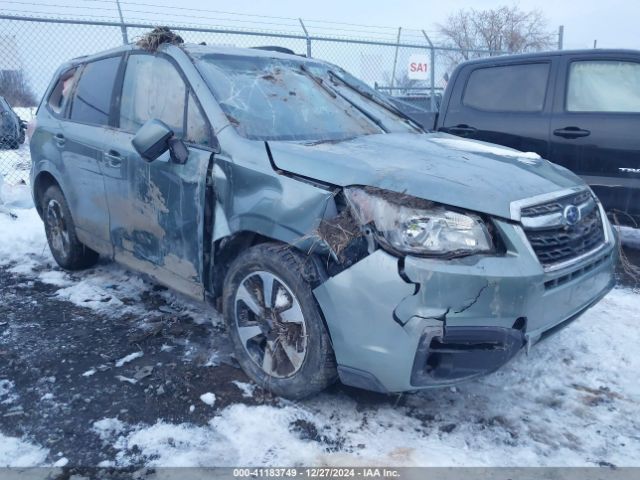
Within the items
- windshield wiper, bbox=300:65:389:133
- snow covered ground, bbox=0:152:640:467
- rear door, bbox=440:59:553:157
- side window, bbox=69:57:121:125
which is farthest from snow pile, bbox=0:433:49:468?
rear door, bbox=440:59:553:157

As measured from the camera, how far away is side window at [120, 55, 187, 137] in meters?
3.31

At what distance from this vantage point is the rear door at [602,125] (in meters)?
4.78

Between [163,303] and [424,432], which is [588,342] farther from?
[163,303]

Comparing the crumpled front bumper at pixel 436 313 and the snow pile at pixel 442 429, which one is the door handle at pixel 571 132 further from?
the crumpled front bumper at pixel 436 313

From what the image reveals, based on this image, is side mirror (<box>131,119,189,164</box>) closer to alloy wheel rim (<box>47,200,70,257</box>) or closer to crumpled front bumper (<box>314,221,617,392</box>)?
crumpled front bumper (<box>314,221,617,392</box>)

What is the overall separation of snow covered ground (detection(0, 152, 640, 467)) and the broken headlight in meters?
0.74

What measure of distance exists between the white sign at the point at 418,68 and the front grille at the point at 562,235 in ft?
32.4

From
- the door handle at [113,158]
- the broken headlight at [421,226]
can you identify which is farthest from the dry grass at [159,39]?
the broken headlight at [421,226]

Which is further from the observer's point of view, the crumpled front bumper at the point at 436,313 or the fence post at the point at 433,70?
the fence post at the point at 433,70

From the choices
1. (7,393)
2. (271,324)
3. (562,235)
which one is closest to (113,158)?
(7,393)

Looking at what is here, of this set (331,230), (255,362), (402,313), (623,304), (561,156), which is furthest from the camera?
(561,156)

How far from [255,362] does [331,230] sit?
0.95m

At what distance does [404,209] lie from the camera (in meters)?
2.35

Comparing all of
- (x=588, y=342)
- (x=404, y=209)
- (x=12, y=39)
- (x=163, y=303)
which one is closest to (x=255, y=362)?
(x=404, y=209)
